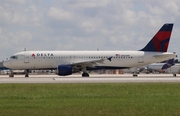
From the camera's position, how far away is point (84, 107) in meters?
15.2

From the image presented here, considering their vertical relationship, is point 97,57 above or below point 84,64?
above

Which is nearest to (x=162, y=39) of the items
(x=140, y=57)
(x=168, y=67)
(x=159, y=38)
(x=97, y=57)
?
(x=159, y=38)

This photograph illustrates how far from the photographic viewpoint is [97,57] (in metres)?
48.6

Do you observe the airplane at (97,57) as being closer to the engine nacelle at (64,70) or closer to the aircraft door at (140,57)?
the aircraft door at (140,57)

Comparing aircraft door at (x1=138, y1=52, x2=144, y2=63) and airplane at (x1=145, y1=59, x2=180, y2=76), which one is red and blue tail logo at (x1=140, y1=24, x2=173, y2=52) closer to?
aircraft door at (x1=138, y1=52, x2=144, y2=63)

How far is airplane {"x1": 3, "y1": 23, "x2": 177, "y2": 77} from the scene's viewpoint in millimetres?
48312

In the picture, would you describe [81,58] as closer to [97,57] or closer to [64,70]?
[97,57]

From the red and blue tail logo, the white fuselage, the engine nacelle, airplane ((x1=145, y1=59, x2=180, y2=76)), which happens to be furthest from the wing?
airplane ((x1=145, y1=59, x2=180, y2=76))

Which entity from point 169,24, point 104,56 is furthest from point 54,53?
point 169,24

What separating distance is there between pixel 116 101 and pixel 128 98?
1441mm

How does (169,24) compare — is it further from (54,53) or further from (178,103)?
(178,103)

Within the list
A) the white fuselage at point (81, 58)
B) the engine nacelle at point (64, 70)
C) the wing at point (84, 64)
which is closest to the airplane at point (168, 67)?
the white fuselage at point (81, 58)

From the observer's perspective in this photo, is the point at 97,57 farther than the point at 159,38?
No

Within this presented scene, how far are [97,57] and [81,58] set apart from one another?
2224 millimetres
